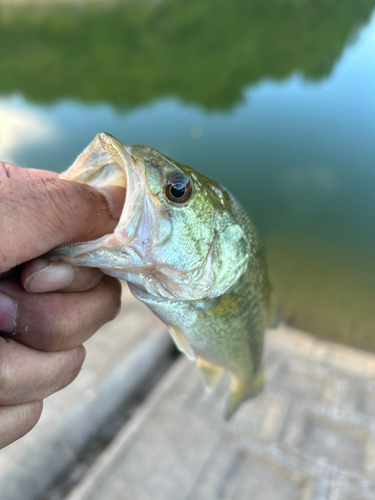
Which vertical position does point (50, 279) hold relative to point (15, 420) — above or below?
above

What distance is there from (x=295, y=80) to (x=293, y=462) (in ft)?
46.8

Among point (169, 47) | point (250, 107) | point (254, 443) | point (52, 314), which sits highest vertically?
point (169, 47)

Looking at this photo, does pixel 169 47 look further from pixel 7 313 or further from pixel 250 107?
pixel 7 313

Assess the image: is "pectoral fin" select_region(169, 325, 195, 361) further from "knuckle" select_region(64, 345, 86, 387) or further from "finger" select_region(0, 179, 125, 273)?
"finger" select_region(0, 179, 125, 273)

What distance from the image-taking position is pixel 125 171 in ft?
4.23

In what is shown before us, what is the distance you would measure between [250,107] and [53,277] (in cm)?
1204

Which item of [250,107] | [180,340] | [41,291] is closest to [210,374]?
[180,340]

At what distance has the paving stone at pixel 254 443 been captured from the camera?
273 cm

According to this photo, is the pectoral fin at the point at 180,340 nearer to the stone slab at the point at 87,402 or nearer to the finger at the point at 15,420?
the finger at the point at 15,420

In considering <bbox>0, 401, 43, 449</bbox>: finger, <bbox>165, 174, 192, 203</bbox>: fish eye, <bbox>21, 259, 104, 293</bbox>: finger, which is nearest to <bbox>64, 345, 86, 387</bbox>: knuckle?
<bbox>0, 401, 43, 449</bbox>: finger

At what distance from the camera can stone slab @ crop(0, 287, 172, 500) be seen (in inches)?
104

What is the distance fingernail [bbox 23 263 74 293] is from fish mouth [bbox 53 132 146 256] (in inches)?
2.5

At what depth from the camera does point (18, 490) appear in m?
2.54

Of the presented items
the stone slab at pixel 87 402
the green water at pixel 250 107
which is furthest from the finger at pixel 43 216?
the green water at pixel 250 107
